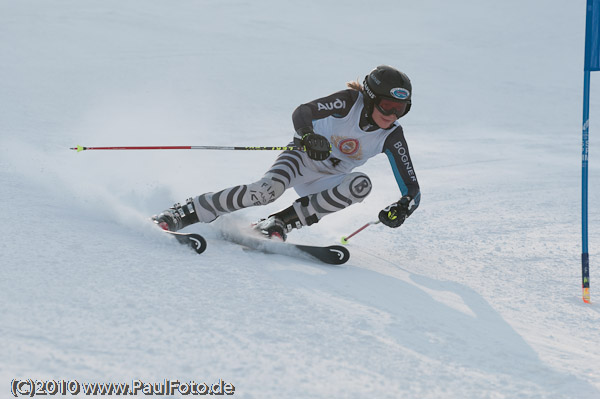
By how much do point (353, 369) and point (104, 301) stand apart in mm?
958

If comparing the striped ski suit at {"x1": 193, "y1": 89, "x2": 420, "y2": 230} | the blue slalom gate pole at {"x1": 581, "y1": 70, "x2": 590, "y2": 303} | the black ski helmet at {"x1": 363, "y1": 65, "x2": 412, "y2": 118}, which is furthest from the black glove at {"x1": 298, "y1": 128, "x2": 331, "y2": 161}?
the blue slalom gate pole at {"x1": 581, "y1": 70, "x2": 590, "y2": 303}

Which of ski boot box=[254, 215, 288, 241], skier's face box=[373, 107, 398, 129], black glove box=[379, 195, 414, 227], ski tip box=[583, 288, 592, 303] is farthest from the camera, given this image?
ski boot box=[254, 215, 288, 241]

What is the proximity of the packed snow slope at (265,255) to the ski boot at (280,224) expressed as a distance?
251 millimetres

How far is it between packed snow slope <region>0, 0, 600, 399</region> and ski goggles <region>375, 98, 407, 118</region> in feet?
3.04

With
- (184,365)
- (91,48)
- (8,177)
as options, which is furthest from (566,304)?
(91,48)

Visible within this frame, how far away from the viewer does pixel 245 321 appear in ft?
7.90

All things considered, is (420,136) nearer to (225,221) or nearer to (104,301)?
(225,221)

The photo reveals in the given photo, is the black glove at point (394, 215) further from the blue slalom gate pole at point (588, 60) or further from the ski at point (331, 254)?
the blue slalom gate pole at point (588, 60)

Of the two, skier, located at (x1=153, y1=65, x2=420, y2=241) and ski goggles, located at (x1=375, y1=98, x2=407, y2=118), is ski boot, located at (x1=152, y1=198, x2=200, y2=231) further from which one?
ski goggles, located at (x1=375, y1=98, x2=407, y2=118)

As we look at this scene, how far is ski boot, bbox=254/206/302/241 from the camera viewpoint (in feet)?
13.5

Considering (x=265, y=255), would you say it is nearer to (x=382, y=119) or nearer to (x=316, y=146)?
(x=316, y=146)

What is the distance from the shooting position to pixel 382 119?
3.96m

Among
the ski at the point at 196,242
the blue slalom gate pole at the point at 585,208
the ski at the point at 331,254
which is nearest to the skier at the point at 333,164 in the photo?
the ski at the point at 331,254

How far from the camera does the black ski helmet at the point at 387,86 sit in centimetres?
384
